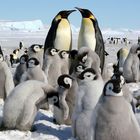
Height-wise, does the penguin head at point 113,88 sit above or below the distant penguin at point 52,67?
above

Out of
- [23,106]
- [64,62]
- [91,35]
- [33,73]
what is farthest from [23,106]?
[91,35]

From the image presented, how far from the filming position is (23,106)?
5.53 metres

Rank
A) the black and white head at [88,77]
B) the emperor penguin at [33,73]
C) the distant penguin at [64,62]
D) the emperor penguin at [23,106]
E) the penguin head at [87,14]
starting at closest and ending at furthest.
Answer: the black and white head at [88,77], the emperor penguin at [23,106], the emperor penguin at [33,73], the distant penguin at [64,62], the penguin head at [87,14]

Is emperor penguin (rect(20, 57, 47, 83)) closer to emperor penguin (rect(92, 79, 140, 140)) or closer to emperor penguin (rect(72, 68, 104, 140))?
emperor penguin (rect(72, 68, 104, 140))

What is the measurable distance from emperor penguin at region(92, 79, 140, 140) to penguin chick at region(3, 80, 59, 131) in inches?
54.5

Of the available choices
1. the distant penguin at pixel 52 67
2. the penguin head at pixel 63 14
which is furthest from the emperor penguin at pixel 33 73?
the penguin head at pixel 63 14

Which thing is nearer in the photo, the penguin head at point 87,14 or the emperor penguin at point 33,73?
the emperor penguin at point 33,73

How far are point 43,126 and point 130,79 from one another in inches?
228

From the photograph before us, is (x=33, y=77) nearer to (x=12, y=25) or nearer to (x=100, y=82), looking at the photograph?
(x=100, y=82)

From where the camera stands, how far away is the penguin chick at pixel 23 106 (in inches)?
217

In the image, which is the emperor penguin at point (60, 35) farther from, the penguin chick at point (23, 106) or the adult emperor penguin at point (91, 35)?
the penguin chick at point (23, 106)

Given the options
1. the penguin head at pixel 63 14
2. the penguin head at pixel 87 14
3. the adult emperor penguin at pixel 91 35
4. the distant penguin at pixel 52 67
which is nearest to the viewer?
the distant penguin at pixel 52 67

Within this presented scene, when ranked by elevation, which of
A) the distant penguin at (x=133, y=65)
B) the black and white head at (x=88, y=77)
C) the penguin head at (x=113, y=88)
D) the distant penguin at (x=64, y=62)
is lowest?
the distant penguin at (x=133, y=65)

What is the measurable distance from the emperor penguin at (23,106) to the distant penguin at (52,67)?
3110 millimetres
